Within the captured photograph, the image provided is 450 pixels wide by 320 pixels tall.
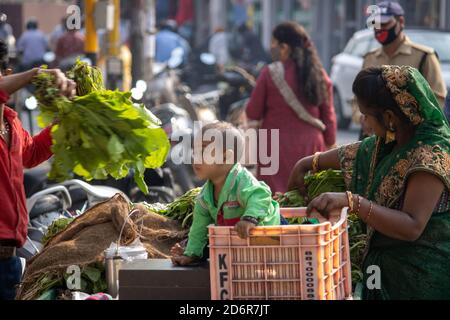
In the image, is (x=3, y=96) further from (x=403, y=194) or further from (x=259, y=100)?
(x=259, y=100)

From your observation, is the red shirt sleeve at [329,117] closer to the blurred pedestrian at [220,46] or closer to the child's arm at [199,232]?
the child's arm at [199,232]

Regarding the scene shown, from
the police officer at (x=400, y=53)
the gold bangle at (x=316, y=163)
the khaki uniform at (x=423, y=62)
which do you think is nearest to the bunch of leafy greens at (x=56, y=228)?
the gold bangle at (x=316, y=163)

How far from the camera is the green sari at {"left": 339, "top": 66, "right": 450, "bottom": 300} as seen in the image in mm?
4539

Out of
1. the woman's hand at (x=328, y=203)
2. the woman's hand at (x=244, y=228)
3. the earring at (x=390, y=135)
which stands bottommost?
the woman's hand at (x=328, y=203)

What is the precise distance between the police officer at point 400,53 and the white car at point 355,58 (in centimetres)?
753

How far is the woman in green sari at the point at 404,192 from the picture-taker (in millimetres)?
4469

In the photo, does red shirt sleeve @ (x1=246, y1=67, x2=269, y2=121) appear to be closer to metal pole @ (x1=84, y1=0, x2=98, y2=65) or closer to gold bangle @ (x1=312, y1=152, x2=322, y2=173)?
gold bangle @ (x1=312, y1=152, x2=322, y2=173)

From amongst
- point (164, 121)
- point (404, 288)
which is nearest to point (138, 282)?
point (404, 288)

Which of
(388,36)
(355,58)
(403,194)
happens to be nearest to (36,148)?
(403,194)

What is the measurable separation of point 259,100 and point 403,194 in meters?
4.51

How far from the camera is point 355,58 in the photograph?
18125mm

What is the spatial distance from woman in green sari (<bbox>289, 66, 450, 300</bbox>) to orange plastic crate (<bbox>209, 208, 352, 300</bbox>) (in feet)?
1.69

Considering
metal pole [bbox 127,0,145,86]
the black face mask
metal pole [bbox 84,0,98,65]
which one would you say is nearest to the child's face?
the black face mask
